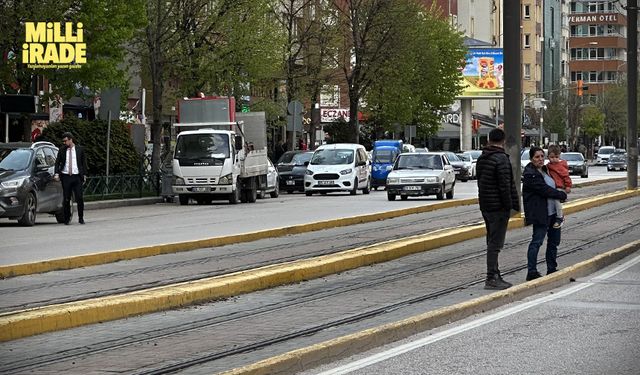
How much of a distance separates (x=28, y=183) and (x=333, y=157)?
2320 cm

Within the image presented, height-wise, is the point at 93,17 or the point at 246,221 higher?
the point at 93,17

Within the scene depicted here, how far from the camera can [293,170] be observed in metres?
56.1

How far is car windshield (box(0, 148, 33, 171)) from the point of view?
30375mm

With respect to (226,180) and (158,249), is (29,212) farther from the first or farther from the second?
(226,180)

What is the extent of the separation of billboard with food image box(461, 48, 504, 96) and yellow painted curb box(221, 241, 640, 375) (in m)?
86.6

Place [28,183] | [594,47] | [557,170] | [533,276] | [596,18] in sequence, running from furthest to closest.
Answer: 1. [594,47]
2. [596,18]
3. [28,183]
4. [557,170]
5. [533,276]

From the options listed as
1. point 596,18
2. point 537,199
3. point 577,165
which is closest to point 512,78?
point 537,199

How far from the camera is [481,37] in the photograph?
428 feet

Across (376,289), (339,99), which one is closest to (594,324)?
(376,289)

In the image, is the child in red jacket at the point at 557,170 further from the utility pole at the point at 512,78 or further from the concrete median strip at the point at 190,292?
the utility pole at the point at 512,78

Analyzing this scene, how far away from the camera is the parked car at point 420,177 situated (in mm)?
45719

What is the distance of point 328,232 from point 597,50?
156683 mm

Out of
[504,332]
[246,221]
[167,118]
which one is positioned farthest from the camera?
[167,118]

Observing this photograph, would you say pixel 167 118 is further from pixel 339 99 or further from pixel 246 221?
pixel 246 221
